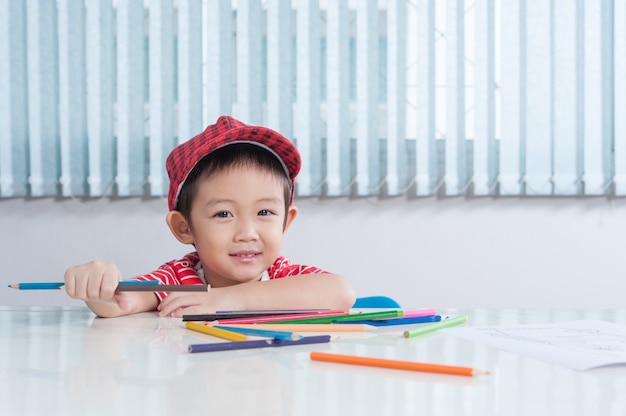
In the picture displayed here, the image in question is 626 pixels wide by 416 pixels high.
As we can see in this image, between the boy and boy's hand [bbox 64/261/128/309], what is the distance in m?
0.13

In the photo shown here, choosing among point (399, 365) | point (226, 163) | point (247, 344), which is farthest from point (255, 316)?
point (226, 163)

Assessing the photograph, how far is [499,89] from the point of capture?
184cm

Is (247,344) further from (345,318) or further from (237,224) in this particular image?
(237,224)

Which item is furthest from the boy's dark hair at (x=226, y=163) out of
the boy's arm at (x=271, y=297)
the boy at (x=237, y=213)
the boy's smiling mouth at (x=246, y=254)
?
the boy's arm at (x=271, y=297)

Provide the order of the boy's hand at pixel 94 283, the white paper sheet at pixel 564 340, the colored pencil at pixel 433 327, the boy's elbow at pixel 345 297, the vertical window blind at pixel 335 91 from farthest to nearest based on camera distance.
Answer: the vertical window blind at pixel 335 91 → the boy's elbow at pixel 345 297 → the boy's hand at pixel 94 283 → the colored pencil at pixel 433 327 → the white paper sheet at pixel 564 340

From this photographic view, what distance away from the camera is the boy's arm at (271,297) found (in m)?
0.85

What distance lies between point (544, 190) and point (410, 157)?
0.36m

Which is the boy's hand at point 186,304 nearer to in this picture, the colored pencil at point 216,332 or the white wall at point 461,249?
the colored pencil at point 216,332

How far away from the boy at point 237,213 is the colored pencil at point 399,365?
1.50ft

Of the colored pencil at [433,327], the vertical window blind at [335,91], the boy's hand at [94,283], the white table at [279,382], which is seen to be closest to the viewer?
the white table at [279,382]

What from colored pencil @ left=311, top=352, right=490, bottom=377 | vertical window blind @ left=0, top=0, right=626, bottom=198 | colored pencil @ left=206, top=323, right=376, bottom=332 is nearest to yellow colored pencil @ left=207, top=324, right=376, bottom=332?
colored pencil @ left=206, top=323, right=376, bottom=332

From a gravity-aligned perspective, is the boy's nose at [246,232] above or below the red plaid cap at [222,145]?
below

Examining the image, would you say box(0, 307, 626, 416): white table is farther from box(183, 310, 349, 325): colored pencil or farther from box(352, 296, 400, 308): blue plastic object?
box(352, 296, 400, 308): blue plastic object

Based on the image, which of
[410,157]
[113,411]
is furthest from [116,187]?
[113,411]
